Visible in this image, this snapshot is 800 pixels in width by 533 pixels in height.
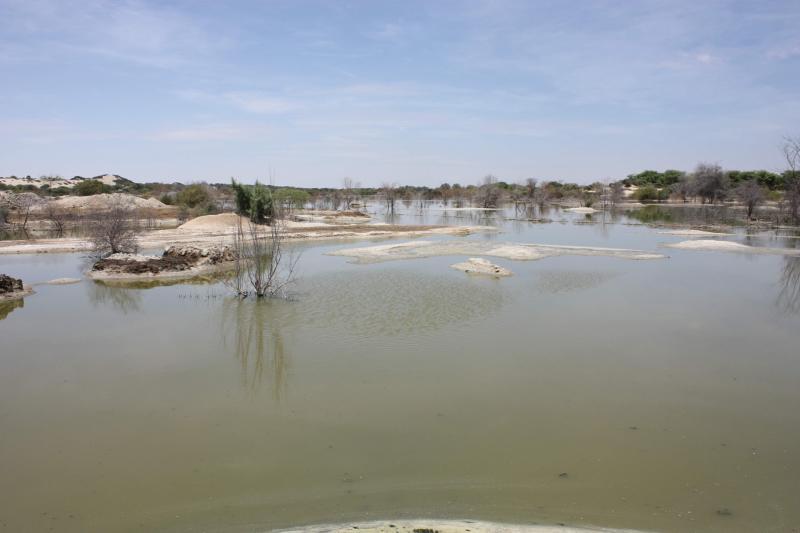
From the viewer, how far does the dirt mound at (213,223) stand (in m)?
27.8

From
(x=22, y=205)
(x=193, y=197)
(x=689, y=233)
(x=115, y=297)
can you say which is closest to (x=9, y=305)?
(x=115, y=297)

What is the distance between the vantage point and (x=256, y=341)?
9.05 m

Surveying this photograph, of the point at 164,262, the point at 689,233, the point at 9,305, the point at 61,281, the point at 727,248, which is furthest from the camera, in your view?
the point at 689,233

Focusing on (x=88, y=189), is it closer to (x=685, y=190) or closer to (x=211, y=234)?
(x=211, y=234)

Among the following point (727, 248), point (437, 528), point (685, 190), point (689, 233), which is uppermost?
point (685, 190)

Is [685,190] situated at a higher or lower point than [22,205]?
higher

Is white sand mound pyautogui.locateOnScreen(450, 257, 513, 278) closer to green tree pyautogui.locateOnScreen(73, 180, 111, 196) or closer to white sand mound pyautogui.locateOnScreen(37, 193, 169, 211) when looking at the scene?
white sand mound pyautogui.locateOnScreen(37, 193, 169, 211)

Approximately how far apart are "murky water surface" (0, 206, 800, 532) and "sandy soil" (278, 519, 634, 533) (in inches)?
5.6

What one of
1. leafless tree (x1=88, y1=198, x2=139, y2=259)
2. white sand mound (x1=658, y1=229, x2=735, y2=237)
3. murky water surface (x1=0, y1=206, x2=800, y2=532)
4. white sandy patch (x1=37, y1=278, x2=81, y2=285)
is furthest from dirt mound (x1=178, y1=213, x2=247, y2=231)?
white sand mound (x1=658, y1=229, x2=735, y2=237)

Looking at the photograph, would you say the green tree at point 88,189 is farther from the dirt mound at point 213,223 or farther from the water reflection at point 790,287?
the water reflection at point 790,287

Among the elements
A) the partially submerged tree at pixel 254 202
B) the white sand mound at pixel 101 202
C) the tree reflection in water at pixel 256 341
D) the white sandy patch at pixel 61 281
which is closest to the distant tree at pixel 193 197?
the white sand mound at pixel 101 202

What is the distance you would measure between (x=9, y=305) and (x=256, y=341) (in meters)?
6.88

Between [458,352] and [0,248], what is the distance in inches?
804

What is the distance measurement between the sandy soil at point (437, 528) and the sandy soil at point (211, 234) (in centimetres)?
1829
